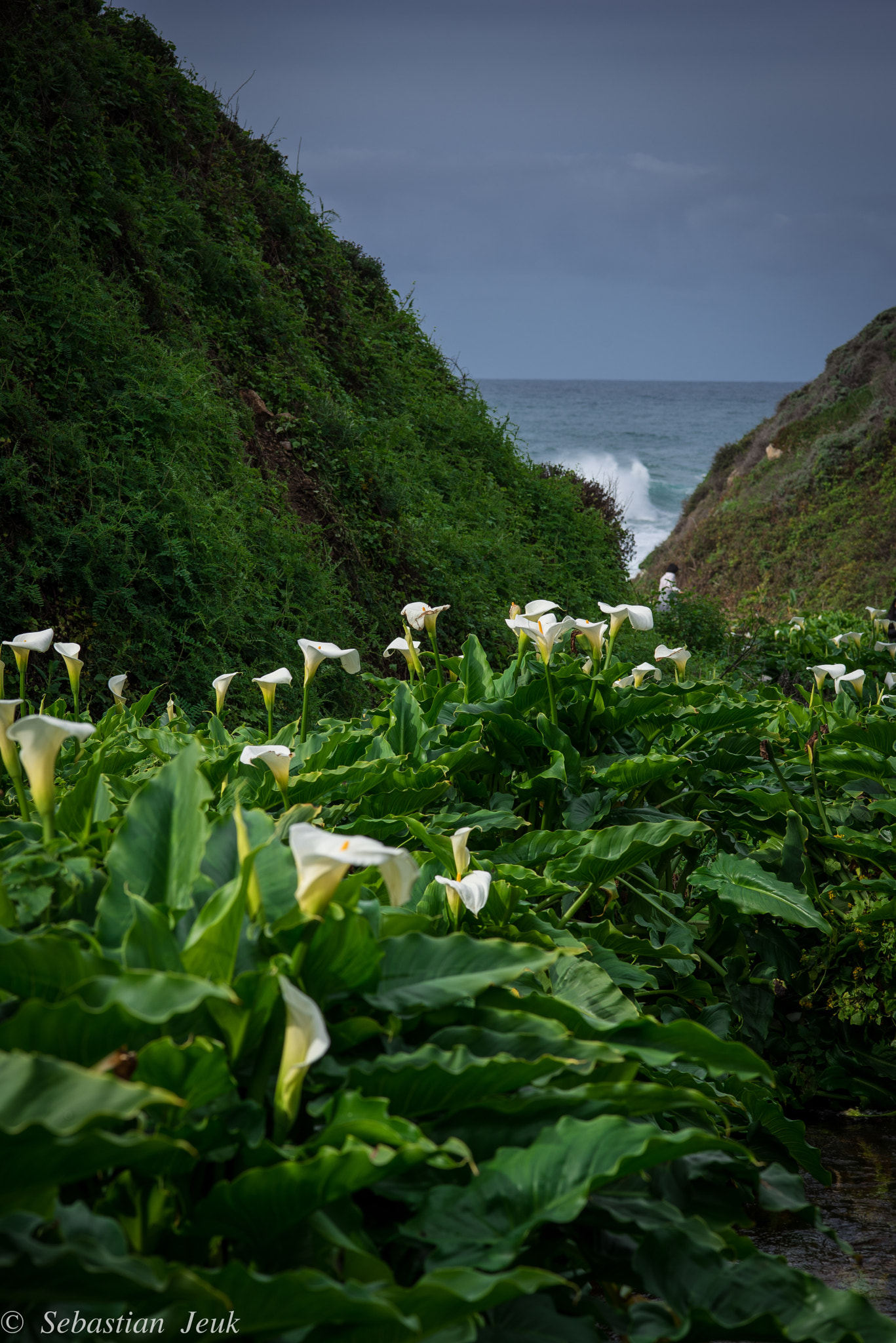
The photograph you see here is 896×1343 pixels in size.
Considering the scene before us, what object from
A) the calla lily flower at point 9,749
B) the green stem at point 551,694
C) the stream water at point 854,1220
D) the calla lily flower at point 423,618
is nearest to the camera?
the calla lily flower at point 9,749

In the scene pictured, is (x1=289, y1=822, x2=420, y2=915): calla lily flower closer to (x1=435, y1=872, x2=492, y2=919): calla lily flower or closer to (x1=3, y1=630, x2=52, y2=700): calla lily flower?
(x1=435, y1=872, x2=492, y2=919): calla lily flower

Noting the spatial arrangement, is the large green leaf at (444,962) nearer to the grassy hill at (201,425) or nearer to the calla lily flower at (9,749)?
the calla lily flower at (9,749)

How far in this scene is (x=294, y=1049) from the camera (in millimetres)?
1007

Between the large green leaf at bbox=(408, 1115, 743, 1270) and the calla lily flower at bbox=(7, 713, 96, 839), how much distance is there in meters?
0.72

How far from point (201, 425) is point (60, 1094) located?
5.88 meters

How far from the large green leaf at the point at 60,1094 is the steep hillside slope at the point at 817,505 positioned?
13.3 meters

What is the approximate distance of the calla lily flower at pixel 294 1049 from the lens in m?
0.97

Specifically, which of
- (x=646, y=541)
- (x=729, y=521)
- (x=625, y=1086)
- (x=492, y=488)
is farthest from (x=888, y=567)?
(x=646, y=541)

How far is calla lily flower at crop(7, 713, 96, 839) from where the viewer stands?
127 cm

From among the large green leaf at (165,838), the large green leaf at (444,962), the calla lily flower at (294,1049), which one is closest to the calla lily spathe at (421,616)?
the large green leaf at (165,838)

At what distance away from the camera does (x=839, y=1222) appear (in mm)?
1993

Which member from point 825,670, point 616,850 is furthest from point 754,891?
point 825,670

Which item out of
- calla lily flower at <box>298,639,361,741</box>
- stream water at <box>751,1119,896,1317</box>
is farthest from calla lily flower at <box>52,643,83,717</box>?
stream water at <box>751,1119,896,1317</box>

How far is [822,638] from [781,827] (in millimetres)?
4894
